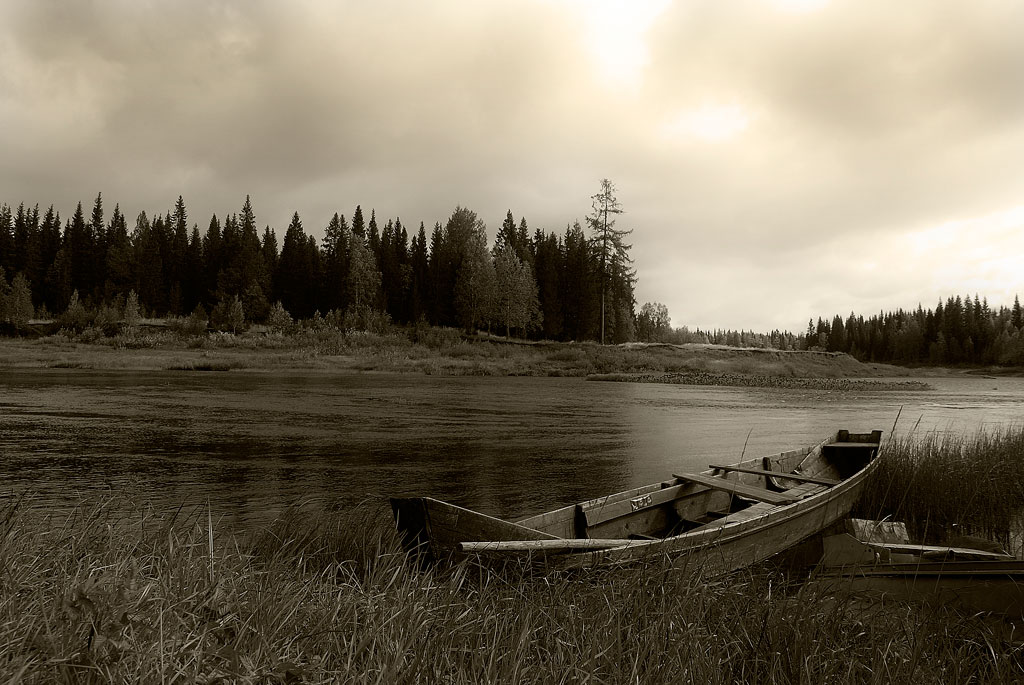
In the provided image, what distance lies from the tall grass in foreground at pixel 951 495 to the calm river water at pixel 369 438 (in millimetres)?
962

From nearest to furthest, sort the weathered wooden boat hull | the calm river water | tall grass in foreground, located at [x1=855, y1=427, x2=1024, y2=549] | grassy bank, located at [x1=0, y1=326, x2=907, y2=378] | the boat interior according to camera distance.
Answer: the weathered wooden boat hull, the boat interior, tall grass in foreground, located at [x1=855, y1=427, x2=1024, y2=549], the calm river water, grassy bank, located at [x1=0, y1=326, x2=907, y2=378]

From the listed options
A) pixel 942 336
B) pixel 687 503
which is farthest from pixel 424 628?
pixel 942 336

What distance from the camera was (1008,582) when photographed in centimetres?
470

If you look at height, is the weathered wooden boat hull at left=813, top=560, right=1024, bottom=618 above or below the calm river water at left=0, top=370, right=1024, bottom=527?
above

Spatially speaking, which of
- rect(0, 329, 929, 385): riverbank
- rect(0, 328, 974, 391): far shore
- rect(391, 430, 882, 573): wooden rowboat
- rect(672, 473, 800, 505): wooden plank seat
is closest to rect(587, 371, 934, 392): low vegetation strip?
rect(0, 328, 974, 391): far shore

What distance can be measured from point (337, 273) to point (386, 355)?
84.4 ft

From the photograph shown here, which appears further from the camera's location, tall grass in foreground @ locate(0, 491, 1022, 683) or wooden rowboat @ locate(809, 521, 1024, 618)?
wooden rowboat @ locate(809, 521, 1024, 618)

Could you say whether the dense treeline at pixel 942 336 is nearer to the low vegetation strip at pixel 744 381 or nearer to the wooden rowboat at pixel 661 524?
the low vegetation strip at pixel 744 381

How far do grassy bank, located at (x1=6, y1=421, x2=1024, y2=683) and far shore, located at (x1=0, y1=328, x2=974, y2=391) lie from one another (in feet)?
145

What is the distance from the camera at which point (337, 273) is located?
247ft

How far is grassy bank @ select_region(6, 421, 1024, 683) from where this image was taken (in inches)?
104

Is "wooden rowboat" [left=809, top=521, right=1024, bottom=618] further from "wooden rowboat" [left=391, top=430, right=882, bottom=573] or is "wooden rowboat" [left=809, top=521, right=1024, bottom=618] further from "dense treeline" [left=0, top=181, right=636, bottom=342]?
"dense treeline" [left=0, top=181, right=636, bottom=342]

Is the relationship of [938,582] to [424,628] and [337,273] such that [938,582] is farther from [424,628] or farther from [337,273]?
[337,273]

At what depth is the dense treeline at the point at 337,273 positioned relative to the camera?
6612 centimetres
